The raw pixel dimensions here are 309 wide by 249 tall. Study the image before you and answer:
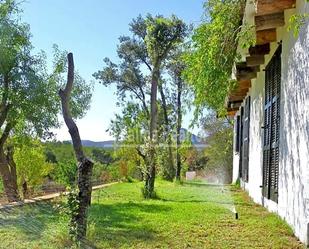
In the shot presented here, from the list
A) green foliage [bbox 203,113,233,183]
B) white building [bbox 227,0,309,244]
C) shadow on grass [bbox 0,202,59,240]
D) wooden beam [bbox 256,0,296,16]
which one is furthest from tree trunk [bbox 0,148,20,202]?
green foliage [bbox 203,113,233,183]

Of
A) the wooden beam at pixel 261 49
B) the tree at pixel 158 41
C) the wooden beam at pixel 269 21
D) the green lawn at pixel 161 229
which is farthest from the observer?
the tree at pixel 158 41

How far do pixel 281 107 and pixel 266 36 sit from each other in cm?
125

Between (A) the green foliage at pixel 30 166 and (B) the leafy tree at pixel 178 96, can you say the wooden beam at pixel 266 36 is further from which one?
(B) the leafy tree at pixel 178 96

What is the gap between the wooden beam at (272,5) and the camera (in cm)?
497

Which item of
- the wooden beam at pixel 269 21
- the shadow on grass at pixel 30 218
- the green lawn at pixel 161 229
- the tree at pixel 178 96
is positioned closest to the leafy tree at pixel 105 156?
the tree at pixel 178 96

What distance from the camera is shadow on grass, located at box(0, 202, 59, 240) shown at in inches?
215

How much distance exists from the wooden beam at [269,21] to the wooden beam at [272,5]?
1.14 ft

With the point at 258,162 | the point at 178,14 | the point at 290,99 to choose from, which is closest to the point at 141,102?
the point at 178,14

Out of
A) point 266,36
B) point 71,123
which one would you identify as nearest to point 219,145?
point 266,36

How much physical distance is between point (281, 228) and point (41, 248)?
2.68 meters

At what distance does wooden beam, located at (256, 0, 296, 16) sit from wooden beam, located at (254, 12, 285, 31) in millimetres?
349

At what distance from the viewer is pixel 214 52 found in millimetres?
8164

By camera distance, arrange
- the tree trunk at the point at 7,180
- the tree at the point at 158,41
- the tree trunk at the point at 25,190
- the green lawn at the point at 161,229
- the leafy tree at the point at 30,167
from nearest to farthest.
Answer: the green lawn at the point at 161,229
the tree trunk at the point at 7,180
the tree at the point at 158,41
the tree trunk at the point at 25,190
the leafy tree at the point at 30,167

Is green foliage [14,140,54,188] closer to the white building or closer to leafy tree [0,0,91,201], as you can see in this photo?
leafy tree [0,0,91,201]
